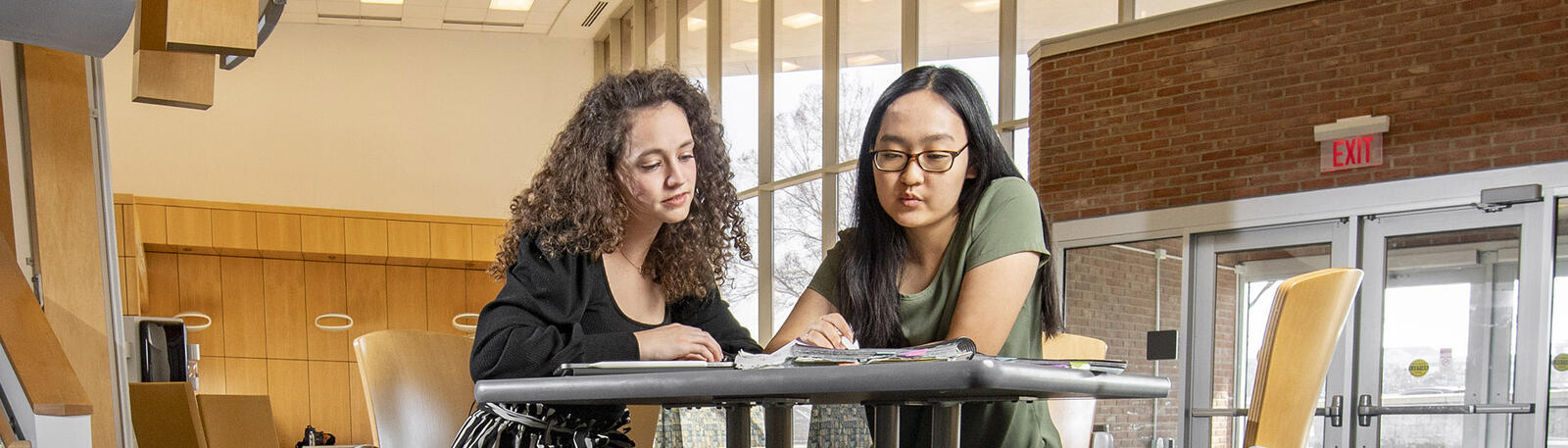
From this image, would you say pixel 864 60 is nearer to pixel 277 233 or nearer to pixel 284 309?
pixel 277 233

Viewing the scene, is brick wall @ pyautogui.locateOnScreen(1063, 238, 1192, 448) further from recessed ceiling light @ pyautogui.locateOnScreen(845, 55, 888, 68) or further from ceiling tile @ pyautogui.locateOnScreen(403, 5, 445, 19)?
ceiling tile @ pyautogui.locateOnScreen(403, 5, 445, 19)

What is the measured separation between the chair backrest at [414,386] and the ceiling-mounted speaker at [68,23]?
2.44 feet

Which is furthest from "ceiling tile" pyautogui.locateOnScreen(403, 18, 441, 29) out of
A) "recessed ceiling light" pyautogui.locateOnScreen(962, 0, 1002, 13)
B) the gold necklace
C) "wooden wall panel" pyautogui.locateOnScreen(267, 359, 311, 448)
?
the gold necklace

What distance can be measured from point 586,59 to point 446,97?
1.84m

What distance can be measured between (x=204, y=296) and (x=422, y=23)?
4.12 m

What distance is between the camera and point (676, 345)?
1905 mm

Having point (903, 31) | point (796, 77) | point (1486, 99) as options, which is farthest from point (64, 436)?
point (796, 77)

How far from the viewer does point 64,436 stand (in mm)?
3057

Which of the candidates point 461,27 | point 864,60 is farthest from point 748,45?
point 461,27

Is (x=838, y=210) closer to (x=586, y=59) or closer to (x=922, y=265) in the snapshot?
(x=586, y=59)

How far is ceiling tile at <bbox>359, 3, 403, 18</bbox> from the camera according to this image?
14.7 meters

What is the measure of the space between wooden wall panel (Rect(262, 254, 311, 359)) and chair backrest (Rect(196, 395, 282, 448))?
5.33 m

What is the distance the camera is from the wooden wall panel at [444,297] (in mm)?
14312

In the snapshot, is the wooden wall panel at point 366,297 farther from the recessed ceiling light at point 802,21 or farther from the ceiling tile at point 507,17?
the recessed ceiling light at point 802,21
